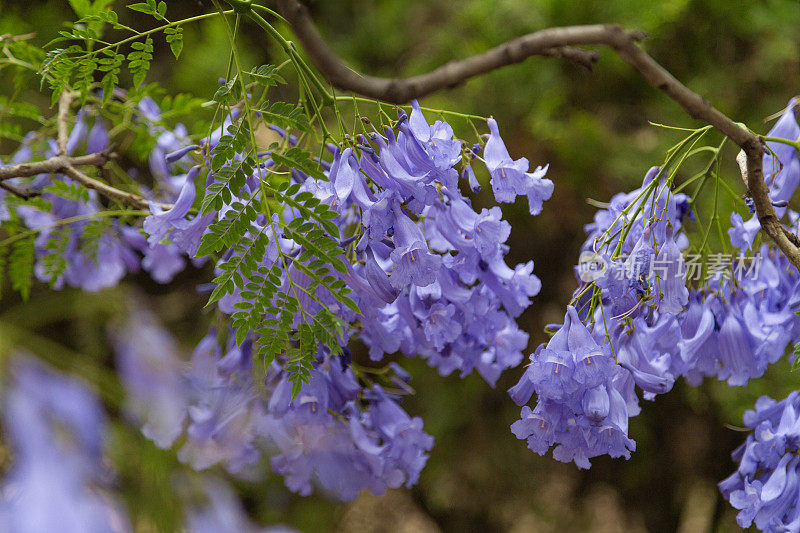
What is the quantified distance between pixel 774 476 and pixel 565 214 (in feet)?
3.14

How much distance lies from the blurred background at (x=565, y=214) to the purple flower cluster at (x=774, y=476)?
27.3 inches

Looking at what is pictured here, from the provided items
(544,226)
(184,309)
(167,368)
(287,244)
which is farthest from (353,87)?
(184,309)

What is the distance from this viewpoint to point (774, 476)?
543 mm

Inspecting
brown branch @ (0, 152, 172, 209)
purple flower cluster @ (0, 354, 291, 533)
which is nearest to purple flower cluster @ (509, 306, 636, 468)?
purple flower cluster @ (0, 354, 291, 533)

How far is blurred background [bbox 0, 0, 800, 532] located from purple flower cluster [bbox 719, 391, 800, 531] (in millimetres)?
695

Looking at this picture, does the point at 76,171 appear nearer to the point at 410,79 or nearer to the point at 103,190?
the point at 103,190

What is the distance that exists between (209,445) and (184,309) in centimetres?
109

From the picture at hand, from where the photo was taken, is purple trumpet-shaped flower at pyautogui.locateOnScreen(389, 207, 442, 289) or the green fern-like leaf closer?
purple trumpet-shaped flower at pyautogui.locateOnScreen(389, 207, 442, 289)

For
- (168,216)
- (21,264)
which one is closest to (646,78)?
(168,216)

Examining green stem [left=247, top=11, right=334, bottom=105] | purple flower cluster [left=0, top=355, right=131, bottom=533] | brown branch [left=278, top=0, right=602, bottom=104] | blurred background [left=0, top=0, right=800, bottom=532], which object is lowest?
blurred background [left=0, top=0, right=800, bottom=532]

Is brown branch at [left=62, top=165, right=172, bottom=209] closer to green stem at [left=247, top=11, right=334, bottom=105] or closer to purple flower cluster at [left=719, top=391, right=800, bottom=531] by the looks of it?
green stem at [left=247, top=11, right=334, bottom=105]

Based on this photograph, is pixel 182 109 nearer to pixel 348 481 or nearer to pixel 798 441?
pixel 348 481

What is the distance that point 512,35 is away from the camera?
1477 millimetres

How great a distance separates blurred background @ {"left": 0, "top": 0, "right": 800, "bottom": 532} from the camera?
1.36 meters
